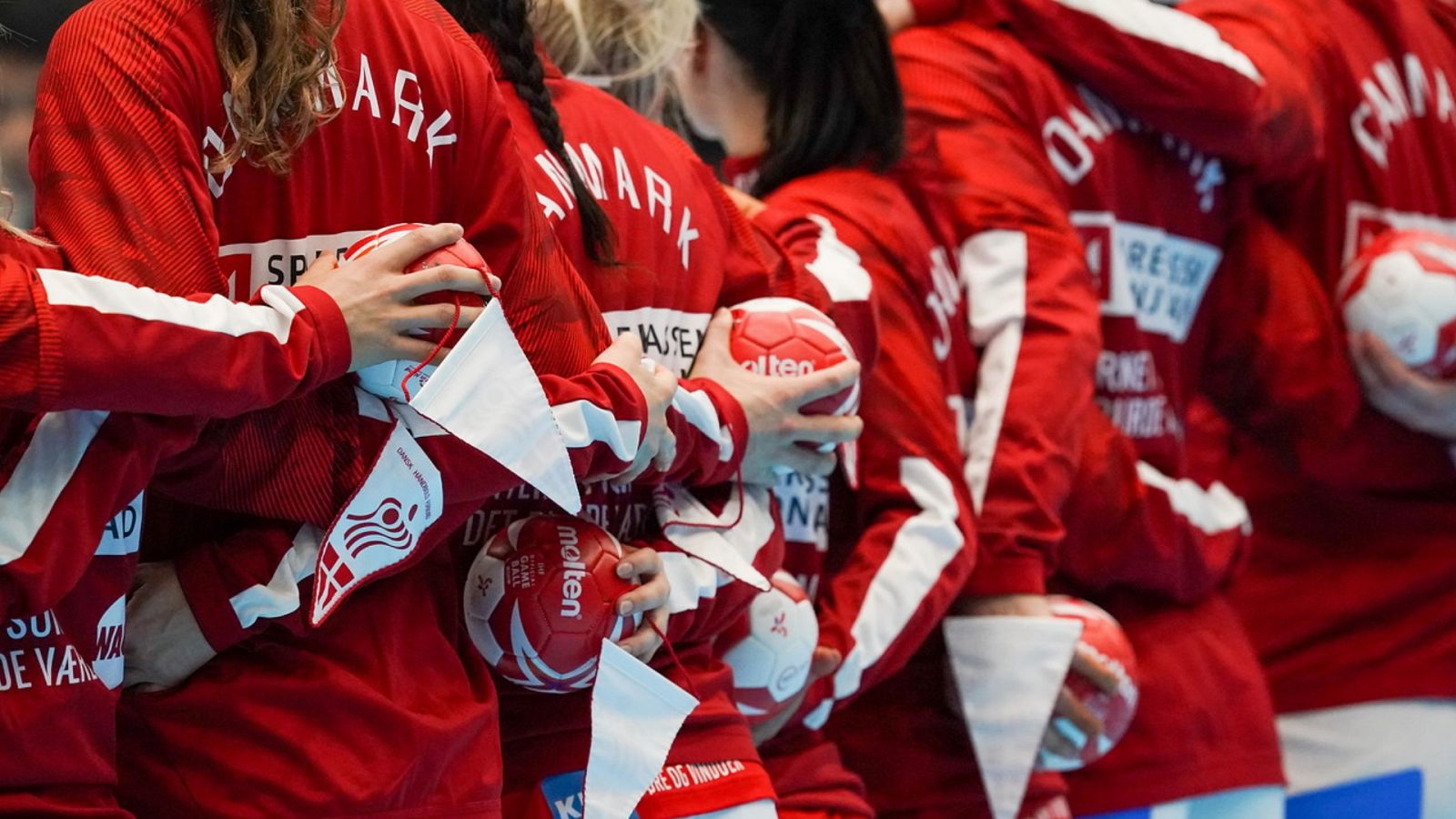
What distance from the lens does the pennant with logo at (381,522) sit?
153 cm

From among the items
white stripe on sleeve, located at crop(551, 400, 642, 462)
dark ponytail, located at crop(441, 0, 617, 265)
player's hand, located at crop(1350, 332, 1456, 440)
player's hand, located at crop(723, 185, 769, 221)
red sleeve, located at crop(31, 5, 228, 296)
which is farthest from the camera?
player's hand, located at crop(1350, 332, 1456, 440)

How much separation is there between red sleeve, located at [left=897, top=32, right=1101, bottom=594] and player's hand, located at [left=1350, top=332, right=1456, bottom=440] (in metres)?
0.81

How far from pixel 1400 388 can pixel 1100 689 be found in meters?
1.11

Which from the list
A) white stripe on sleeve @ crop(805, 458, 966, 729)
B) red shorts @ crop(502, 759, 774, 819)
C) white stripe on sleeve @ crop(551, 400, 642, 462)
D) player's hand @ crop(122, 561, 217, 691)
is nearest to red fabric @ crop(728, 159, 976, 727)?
white stripe on sleeve @ crop(805, 458, 966, 729)

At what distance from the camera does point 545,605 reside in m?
1.72

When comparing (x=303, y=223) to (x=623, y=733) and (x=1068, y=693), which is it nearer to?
(x=623, y=733)

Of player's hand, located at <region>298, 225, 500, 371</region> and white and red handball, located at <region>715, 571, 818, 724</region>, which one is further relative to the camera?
white and red handball, located at <region>715, 571, 818, 724</region>

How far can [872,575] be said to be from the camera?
233 cm

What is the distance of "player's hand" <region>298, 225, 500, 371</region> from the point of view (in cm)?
149

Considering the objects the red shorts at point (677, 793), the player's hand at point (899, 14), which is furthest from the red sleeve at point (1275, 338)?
the red shorts at point (677, 793)

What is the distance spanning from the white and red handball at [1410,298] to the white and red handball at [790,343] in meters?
1.45

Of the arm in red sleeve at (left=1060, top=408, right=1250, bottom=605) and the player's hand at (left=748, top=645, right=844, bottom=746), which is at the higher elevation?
the player's hand at (left=748, top=645, right=844, bottom=746)

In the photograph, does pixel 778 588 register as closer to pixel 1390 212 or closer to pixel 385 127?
pixel 385 127

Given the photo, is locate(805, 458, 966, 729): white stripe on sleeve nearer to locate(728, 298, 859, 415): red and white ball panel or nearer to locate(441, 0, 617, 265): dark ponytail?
locate(728, 298, 859, 415): red and white ball panel
